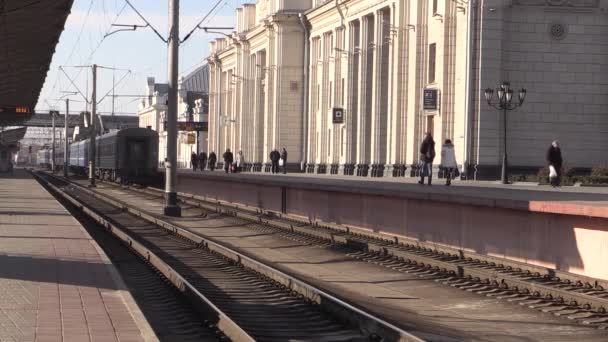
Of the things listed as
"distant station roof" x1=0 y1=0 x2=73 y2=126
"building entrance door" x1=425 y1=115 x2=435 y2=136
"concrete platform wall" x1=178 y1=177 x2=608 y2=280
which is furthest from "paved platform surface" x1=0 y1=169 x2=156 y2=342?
"building entrance door" x1=425 y1=115 x2=435 y2=136

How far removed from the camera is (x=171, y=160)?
3647 cm

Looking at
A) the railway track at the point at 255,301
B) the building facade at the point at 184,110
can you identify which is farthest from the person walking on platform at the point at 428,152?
the building facade at the point at 184,110

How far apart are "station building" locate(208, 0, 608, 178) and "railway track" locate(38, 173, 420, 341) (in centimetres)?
2726

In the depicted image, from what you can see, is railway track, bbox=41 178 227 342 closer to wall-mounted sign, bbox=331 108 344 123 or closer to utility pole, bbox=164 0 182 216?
utility pole, bbox=164 0 182 216

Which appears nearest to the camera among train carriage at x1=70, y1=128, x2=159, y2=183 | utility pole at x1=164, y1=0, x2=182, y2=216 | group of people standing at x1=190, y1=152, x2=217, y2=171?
utility pole at x1=164, y1=0, x2=182, y2=216

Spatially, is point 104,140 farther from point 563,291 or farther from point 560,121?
point 563,291

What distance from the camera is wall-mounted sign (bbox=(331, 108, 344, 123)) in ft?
231

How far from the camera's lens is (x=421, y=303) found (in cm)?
1540

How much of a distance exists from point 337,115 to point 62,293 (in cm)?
5760

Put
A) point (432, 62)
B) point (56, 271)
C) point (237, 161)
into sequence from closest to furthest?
1. point (56, 271)
2. point (432, 62)
3. point (237, 161)

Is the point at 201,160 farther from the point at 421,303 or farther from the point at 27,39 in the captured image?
the point at 421,303

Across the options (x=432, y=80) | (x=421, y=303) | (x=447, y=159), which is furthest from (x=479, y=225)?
→ (x=432, y=80)

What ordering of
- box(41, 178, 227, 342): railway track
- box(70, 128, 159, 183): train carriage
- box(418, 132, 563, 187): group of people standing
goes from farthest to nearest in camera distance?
box(70, 128, 159, 183): train carriage → box(418, 132, 563, 187): group of people standing → box(41, 178, 227, 342): railway track

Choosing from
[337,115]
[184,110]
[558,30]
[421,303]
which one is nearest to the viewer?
[421,303]
